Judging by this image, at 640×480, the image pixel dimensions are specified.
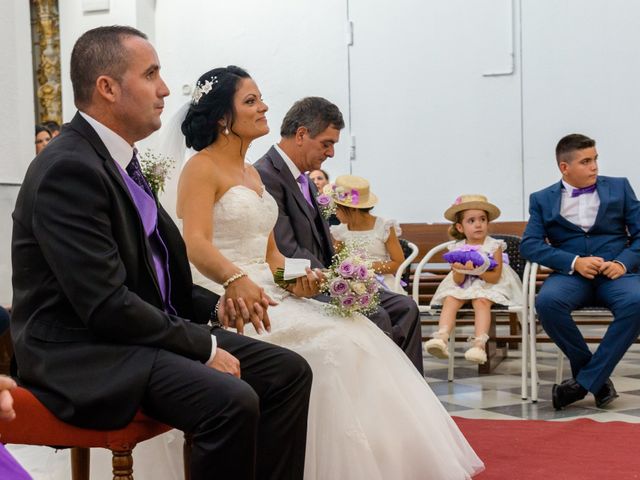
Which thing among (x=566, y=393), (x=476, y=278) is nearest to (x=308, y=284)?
(x=566, y=393)

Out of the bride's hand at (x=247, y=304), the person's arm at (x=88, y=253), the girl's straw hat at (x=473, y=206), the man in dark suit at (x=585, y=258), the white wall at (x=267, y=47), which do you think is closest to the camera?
the person's arm at (x=88, y=253)

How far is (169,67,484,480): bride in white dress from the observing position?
3.31 m

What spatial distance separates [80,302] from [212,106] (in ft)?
4.93

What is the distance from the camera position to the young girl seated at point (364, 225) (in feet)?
20.6

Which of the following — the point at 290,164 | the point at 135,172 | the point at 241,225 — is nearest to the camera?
the point at 135,172

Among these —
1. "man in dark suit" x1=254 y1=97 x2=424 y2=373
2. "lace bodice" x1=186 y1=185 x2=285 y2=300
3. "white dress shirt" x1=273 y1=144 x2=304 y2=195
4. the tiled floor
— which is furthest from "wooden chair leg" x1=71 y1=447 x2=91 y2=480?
the tiled floor

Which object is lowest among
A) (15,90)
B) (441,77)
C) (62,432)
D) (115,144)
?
(62,432)

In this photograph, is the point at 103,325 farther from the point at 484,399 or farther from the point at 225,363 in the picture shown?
the point at 484,399

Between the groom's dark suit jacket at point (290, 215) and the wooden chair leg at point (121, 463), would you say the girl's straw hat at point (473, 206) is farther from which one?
the wooden chair leg at point (121, 463)

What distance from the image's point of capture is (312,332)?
348 centimetres

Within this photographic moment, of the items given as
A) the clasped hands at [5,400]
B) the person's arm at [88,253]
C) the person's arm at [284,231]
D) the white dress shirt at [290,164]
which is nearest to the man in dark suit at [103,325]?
the person's arm at [88,253]

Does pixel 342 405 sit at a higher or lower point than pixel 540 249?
lower

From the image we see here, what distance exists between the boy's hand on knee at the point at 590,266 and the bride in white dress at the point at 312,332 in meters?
1.96

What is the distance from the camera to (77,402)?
2410mm
